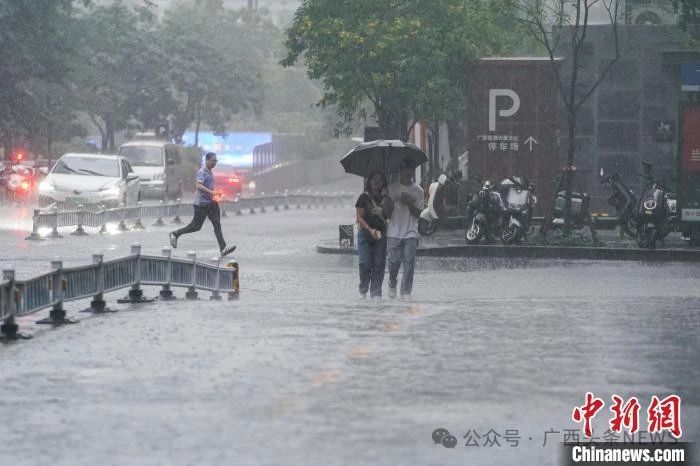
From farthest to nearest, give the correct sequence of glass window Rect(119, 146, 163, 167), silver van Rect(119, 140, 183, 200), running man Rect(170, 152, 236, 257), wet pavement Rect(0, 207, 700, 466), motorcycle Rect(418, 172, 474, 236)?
glass window Rect(119, 146, 163, 167) → silver van Rect(119, 140, 183, 200) → motorcycle Rect(418, 172, 474, 236) → running man Rect(170, 152, 236, 257) → wet pavement Rect(0, 207, 700, 466)

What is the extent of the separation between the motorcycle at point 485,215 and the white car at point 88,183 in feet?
37.5

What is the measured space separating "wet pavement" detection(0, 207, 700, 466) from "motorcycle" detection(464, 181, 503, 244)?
13.5 metres

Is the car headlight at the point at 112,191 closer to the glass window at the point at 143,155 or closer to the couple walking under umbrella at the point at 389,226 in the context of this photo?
the glass window at the point at 143,155

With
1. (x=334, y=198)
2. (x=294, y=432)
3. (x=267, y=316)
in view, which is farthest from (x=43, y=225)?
(x=334, y=198)

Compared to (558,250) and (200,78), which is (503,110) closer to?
(558,250)

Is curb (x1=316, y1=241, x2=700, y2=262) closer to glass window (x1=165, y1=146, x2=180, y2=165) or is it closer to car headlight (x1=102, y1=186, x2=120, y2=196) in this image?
car headlight (x1=102, y1=186, x2=120, y2=196)

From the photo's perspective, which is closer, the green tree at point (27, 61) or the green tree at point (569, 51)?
the green tree at point (569, 51)

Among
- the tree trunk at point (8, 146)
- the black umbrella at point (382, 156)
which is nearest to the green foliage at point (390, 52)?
the black umbrella at point (382, 156)

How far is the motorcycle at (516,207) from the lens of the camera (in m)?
34.0

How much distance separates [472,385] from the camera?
1242 centimetres

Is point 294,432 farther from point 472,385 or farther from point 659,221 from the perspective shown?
point 659,221

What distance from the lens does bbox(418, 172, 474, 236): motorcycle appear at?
38.8 metres

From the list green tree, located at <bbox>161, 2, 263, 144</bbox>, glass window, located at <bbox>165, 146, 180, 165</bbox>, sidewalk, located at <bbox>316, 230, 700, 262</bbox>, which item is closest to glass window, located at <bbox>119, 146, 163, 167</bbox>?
glass window, located at <bbox>165, 146, 180, 165</bbox>

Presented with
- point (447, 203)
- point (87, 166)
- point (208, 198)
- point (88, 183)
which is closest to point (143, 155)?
point (87, 166)
